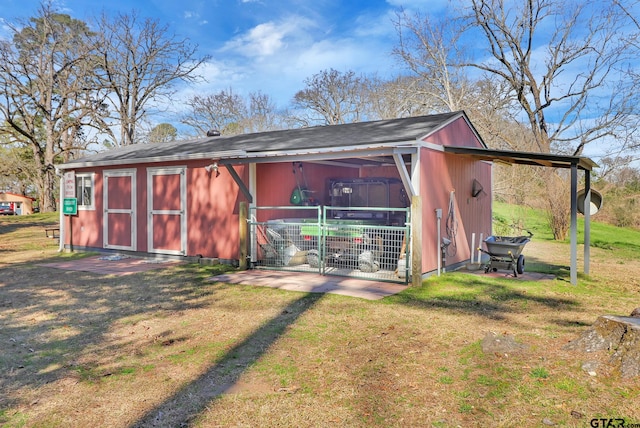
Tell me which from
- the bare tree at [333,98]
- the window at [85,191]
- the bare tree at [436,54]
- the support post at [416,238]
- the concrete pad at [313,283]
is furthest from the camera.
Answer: the bare tree at [333,98]

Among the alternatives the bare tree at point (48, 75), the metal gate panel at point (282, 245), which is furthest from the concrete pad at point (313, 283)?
the bare tree at point (48, 75)

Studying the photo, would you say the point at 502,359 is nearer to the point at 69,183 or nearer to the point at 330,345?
the point at 330,345

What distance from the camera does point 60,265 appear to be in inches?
347

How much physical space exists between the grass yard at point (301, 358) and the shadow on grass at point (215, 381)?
0.01m

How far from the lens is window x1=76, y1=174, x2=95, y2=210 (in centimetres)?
1083

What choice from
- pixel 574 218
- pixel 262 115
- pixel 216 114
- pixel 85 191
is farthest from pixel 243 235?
pixel 262 115

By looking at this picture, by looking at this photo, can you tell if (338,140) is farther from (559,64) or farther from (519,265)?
(559,64)

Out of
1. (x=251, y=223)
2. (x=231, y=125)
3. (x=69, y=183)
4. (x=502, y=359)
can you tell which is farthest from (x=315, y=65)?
(x=502, y=359)

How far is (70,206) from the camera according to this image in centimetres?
1104

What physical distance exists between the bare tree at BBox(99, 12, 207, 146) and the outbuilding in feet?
51.3

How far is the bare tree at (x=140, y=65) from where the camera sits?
80.1ft

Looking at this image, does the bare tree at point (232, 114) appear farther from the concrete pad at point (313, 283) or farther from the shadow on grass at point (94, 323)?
the concrete pad at point (313, 283)

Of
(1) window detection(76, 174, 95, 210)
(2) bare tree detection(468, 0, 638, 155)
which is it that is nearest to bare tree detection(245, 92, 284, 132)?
(2) bare tree detection(468, 0, 638, 155)

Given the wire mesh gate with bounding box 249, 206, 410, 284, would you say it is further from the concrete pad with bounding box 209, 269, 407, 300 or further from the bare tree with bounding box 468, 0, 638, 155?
the bare tree with bounding box 468, 0, 638, 155
